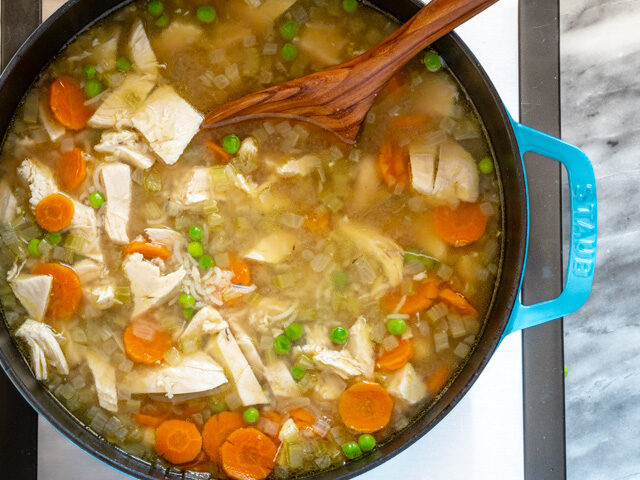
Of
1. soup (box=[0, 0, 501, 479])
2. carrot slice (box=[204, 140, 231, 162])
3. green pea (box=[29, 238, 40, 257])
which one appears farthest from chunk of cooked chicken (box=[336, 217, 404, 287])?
green pea (box=[29, 238, 40, 257])

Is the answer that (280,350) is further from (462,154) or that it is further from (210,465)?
(462,154)

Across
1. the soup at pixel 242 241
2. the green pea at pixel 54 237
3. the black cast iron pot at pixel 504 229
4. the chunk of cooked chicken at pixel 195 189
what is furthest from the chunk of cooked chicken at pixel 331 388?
the green pea at pixel 54 237

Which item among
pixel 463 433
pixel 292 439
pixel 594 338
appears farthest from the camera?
pixel 594 338

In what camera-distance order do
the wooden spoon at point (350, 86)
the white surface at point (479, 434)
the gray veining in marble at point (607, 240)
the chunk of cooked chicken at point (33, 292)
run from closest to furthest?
the wooden spoon at point (350, 86), the chunk of cooked chicken at point (33, 292), the white surface at point (479, 434), the gray veining in marble at point (607, 240)

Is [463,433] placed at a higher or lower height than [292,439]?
lower

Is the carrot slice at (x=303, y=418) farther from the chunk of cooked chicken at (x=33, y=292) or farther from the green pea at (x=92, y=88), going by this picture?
the green pea at (x=92, y=88)

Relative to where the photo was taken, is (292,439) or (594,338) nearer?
(292,439)

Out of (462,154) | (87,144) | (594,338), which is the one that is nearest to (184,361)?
(87,144)
